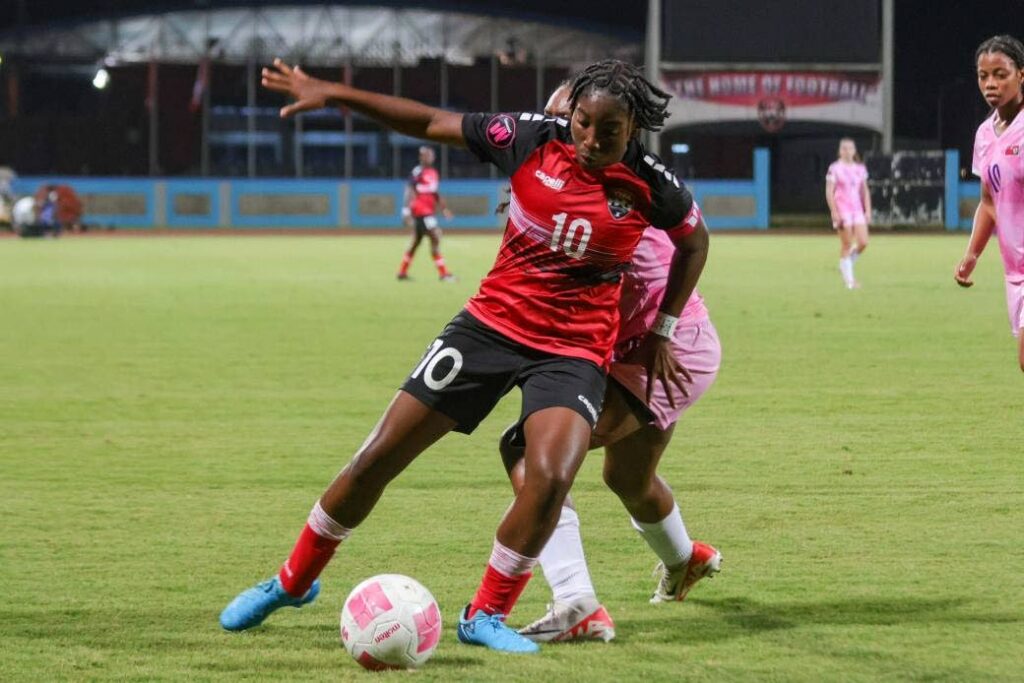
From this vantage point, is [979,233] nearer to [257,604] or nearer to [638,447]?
[638,447]

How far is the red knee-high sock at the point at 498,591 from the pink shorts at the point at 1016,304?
418 centimetres

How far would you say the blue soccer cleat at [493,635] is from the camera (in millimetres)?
5594

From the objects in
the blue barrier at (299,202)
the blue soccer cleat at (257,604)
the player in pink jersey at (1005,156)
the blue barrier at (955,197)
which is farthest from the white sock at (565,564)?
the blue barrier at (299,202)

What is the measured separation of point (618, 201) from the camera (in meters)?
5.59

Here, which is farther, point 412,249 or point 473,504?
point 412,249

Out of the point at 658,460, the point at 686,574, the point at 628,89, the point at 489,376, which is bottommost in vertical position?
the point at 686,574

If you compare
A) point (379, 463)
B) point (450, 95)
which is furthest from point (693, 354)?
point (450, 95)

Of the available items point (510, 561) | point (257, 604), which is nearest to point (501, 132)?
point (510, 561)

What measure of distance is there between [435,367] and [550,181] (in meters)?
0.73

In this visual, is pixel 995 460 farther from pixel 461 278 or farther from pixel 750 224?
pixel 750 224

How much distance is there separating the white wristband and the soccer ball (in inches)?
49.6

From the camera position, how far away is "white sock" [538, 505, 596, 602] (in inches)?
229

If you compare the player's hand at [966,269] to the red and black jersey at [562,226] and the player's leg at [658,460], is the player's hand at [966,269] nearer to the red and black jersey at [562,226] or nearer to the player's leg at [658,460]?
the player's leg at [658,460]

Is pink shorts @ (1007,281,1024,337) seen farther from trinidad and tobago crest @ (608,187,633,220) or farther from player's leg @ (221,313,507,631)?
player's leg @ (221,313,507,631)
